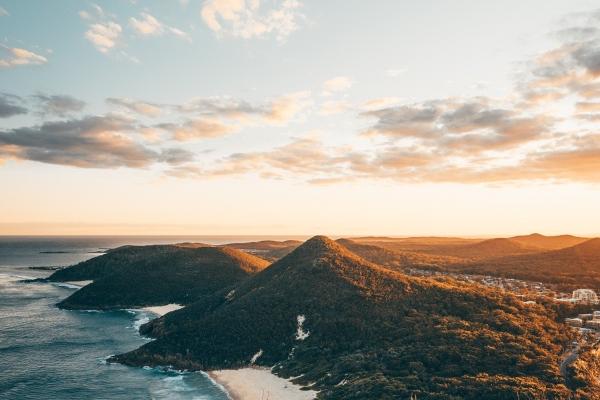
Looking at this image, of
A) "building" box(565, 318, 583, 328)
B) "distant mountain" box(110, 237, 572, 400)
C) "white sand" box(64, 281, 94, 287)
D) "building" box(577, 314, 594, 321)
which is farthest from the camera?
"white sand" box(64, 281, 94, 287)

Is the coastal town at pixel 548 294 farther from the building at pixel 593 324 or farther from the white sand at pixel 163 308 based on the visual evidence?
the white sand at pixel 163 308

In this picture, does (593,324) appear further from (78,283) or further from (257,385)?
(78,283)

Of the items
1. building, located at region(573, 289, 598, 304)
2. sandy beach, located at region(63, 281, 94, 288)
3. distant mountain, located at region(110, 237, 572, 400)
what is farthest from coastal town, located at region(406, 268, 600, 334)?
sandy beach, located at region(63, 281, 94, 288)

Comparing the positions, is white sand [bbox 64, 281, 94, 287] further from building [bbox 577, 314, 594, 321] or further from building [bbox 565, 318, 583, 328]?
building [bbox 577, 314, 594, 321]

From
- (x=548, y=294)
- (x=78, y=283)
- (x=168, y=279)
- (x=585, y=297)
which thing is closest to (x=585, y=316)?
(x=585, y=297)

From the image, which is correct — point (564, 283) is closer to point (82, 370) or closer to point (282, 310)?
point (282, 310)

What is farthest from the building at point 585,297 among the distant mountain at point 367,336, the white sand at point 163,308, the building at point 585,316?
the white sand at point 163,308

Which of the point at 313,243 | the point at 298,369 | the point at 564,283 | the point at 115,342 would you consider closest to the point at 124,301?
the point at 115,342
